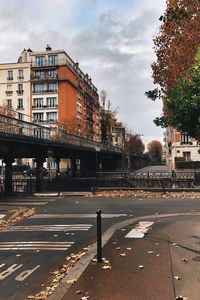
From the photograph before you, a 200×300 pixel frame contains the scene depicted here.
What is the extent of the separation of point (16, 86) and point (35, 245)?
87827 mm

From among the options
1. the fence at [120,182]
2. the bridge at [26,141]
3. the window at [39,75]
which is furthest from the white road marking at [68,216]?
the window at [39,75]

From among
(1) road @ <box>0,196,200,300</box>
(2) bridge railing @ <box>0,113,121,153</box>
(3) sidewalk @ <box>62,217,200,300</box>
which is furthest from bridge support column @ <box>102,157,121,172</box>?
(3) sidewalk @ <box>62,217,200,300</box>

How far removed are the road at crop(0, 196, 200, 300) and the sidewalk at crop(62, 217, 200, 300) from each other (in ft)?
2.89

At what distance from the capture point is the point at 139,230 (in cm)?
1295

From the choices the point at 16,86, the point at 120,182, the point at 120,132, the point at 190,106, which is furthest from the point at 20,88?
the point at 190,106

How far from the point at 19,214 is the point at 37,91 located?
259 feet

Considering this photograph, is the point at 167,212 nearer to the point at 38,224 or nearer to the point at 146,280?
the point at 38,224

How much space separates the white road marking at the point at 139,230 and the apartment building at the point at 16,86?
82742mm

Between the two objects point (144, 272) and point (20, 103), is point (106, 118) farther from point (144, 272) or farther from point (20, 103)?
point (144, 272)

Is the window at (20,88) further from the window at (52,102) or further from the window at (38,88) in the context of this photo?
the window at (52,102)

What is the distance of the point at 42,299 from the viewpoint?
651 centimetres

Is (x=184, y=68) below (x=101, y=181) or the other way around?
the other way around

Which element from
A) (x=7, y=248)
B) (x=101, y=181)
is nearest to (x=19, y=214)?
(x=7, y=248)

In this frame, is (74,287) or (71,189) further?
(71,189)
